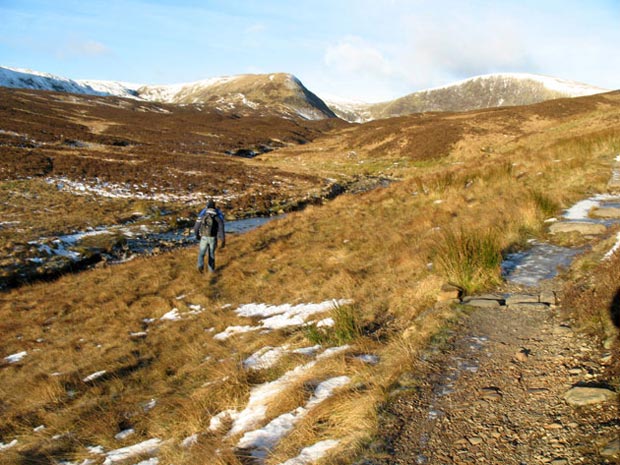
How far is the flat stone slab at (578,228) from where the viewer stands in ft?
22.7

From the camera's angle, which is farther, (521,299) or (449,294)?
(449,294)

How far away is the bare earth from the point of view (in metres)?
2.71

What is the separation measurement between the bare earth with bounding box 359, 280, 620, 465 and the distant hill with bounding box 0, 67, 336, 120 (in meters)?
125

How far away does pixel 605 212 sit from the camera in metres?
7.82

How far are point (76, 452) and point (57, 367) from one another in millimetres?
3725

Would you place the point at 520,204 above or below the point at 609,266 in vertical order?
above

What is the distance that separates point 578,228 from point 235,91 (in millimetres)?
180318

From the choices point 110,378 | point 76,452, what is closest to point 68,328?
point 110,378

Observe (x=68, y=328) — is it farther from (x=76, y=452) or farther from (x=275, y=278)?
(x=76, y=452)

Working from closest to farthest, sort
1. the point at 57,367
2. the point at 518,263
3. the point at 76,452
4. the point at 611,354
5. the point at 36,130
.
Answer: the point at 611,354, the point at 76,452, the point at 518,263, the point at 57,367, the point at 36,130

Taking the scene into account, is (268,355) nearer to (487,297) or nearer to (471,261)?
(487,297)

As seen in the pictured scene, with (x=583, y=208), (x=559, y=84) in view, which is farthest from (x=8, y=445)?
(x=559, y=84)

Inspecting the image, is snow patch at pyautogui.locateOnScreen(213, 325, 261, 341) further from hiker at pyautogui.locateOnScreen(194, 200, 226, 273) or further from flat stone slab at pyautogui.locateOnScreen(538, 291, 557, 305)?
flat stone slab at pyautogui.locateOnScreen(538, 291, 557, 305)

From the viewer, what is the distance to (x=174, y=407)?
5.27 meters
